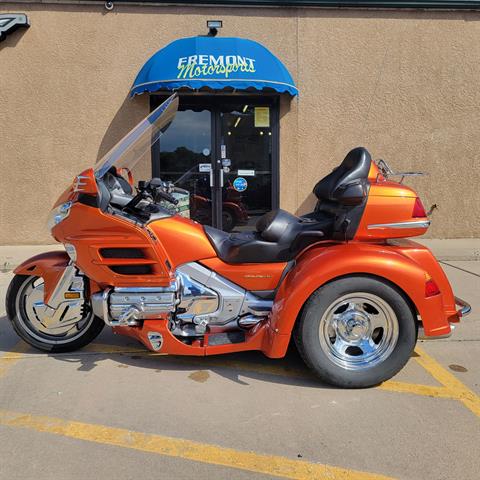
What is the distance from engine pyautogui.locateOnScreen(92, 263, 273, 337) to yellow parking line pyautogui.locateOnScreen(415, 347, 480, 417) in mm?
1311

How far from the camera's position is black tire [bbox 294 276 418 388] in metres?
2.88

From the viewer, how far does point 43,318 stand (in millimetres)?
3436

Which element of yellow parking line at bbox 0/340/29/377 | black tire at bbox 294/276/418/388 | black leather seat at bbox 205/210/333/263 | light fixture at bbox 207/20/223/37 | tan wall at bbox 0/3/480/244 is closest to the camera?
black tire at bbox 294/276/418/388

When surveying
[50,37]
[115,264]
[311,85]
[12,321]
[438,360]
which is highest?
[50,37]

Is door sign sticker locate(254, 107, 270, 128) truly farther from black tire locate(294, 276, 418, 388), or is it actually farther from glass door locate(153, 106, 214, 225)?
black tire locate(294, 276, 418, 388)

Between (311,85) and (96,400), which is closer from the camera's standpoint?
(96,400)

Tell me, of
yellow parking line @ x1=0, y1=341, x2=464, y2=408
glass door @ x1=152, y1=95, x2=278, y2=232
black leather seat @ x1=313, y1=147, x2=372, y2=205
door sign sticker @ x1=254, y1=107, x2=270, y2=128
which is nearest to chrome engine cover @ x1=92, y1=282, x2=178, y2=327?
yellow parking line @ x1=0, y1=341, x2=464, y2=408

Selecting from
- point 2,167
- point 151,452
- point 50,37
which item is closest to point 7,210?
point 2,167

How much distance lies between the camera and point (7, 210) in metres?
7.86

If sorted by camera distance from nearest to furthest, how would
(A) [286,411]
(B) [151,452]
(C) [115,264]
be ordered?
(B) [151,452] < (A) [286,411] < (C) [115,264]

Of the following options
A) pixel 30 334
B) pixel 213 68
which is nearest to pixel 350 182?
pixel 30 334

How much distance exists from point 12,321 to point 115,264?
3.71ft

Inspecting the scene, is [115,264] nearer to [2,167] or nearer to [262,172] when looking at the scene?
[262,172]

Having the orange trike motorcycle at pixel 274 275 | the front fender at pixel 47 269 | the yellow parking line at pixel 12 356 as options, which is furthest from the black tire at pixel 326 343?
the yellow parking line at pixel 12 356
